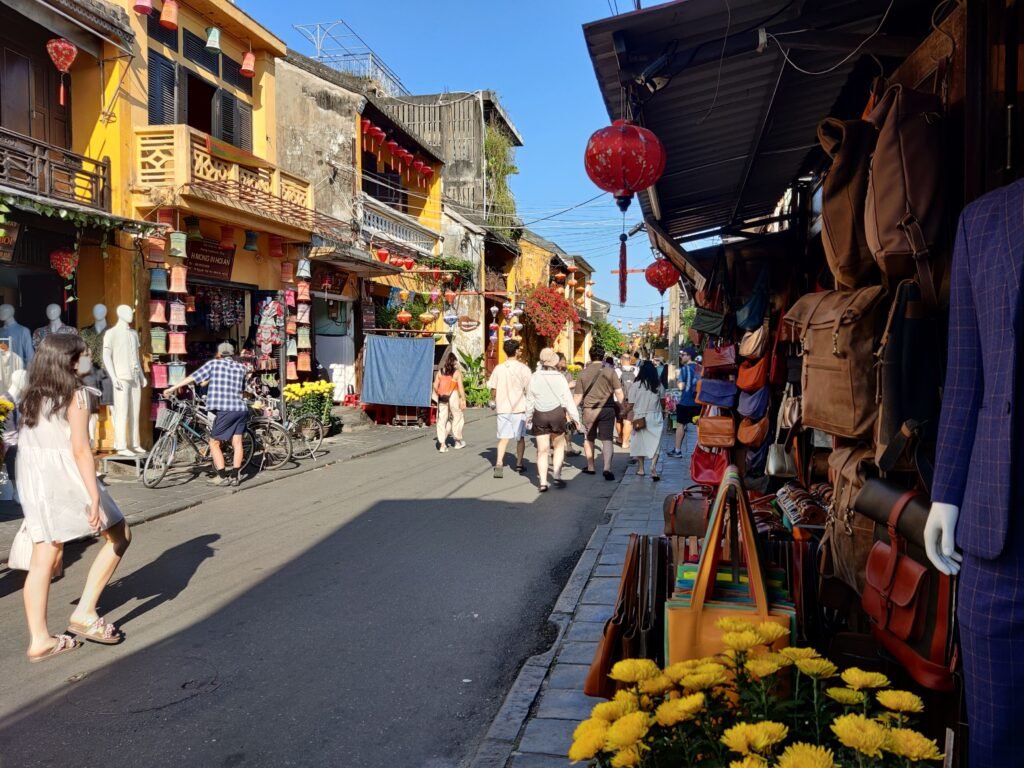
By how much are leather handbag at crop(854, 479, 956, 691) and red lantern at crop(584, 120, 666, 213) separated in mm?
2768

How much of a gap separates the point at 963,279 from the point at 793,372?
2688 millimetres

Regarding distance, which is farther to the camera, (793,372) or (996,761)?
(793,372)

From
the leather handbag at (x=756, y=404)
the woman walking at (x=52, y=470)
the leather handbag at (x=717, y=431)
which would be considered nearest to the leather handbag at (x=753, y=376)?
the leather handbag at (x=756, y=404)

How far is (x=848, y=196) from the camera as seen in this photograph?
9.19ft

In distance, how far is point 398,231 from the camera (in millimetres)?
22531

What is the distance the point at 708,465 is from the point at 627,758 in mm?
4410

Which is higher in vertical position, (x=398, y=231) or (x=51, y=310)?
(x=398, y=231)

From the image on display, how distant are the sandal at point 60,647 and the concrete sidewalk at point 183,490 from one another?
250cm

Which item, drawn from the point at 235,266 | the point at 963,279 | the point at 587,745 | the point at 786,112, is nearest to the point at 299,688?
the point at 587,745

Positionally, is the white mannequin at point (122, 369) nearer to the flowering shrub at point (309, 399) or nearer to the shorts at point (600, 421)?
the flowering shrub at point (309, 399)

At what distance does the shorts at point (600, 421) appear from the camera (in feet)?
35.8

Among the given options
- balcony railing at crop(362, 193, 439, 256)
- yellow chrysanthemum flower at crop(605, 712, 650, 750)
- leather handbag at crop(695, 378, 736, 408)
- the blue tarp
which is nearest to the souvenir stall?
yellow chrysanthemum flower at crop(605, 712, 650, 750)

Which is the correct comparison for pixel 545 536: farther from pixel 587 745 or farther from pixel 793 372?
pixel 587 745

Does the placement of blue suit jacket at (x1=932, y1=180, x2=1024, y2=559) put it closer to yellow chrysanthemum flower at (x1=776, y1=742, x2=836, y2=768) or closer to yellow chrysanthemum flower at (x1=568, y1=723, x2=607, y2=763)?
yellow chrysanthemum flower at (x1=776, y1=742, x2=836, y2=768)
